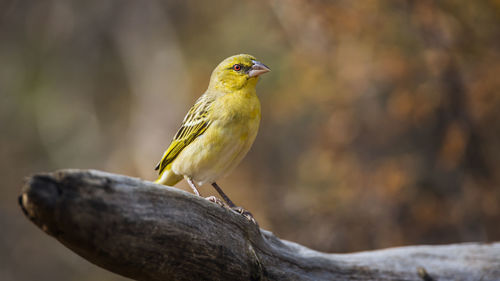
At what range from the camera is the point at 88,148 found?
1180 centimetres

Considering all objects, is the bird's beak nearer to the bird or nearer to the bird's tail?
the bird

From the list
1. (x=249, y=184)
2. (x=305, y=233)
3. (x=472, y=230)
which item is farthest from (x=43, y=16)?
(x=472, y=230)

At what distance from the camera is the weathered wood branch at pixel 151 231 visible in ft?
8.13

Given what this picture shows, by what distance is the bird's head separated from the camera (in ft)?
15.5

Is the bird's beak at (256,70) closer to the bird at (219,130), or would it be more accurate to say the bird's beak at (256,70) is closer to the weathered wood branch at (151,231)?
the bird at (219,130)

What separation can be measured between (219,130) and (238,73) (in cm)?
74

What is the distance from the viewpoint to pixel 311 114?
1035 centimetres

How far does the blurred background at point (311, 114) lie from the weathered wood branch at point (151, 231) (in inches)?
149

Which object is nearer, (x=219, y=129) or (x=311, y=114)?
(x=219, y=129)

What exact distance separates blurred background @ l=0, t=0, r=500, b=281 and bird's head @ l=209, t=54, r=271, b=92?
3041 millimetres

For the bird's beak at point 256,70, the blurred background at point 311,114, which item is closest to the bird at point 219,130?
the bird's beak at point 256,70

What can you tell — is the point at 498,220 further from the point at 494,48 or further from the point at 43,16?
the point at 43,16

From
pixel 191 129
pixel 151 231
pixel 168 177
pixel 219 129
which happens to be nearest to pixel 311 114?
pixel 168 177

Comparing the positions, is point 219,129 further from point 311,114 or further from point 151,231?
point 311,114
